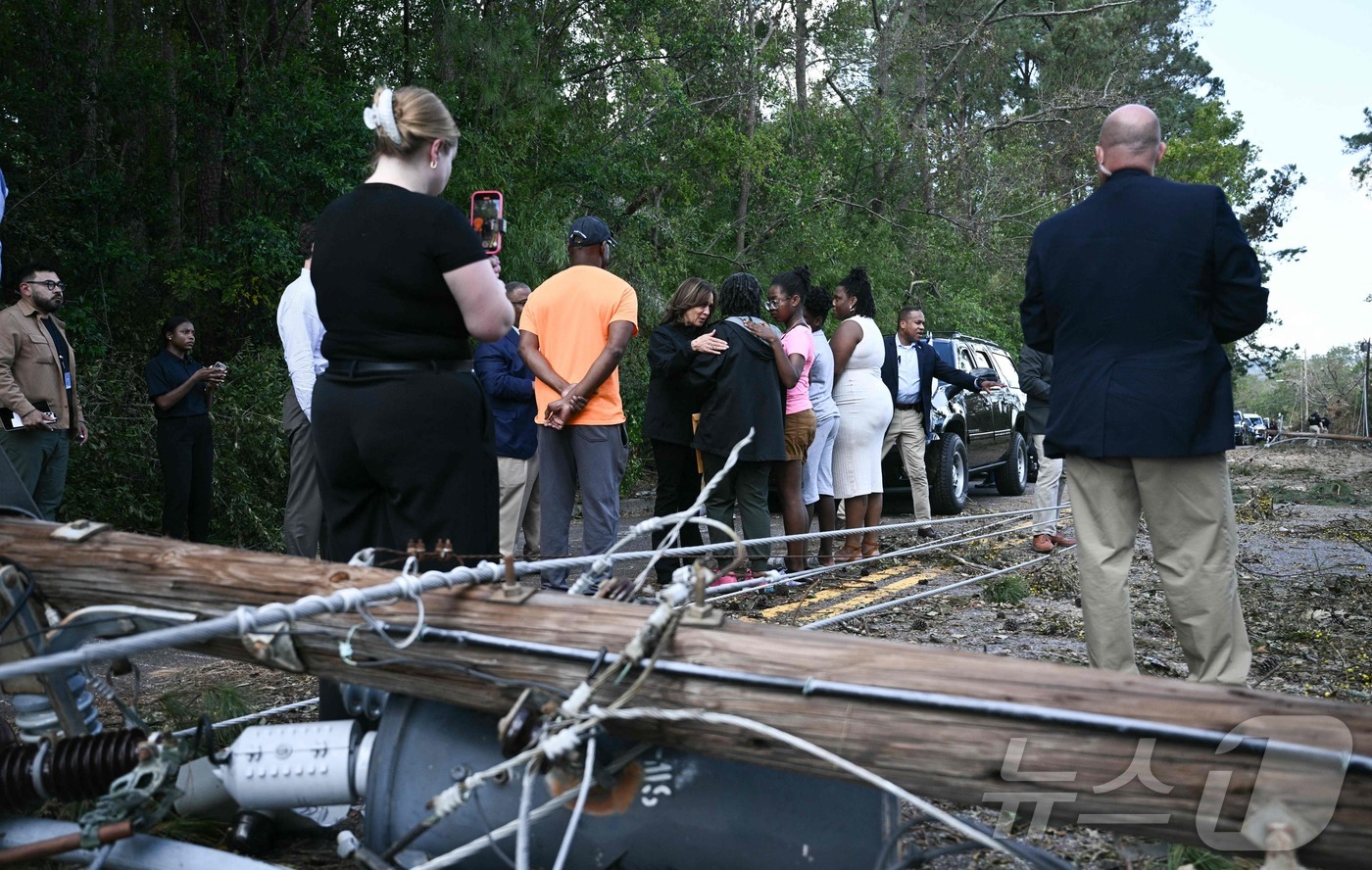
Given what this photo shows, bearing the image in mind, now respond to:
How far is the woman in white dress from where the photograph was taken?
25.4 feet

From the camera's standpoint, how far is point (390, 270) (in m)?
3.25

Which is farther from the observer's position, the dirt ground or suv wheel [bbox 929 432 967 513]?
suv wheel [bbox 929 432 967 513]

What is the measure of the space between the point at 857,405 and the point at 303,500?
142 inches

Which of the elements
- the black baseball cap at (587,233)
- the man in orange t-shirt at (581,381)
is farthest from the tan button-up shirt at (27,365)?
the black baseball cap at (587,233)

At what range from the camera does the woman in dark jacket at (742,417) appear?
636cm

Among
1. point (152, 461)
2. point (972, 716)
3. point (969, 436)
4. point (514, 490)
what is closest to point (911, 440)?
point (969, 436)

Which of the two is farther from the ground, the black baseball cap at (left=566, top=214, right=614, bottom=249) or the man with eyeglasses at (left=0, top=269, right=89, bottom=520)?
the black baseball cap at (left=566, top=214, right=614, bottom=249)

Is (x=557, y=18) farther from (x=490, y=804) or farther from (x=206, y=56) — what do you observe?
(x=490, y=804)

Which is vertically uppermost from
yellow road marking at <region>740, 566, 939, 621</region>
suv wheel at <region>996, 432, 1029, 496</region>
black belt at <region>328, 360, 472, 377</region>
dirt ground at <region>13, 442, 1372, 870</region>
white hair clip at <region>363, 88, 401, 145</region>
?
white hair clip at <region>363, 88, 401, 145</region>

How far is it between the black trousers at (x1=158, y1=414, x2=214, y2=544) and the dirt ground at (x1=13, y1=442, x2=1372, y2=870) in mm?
2551

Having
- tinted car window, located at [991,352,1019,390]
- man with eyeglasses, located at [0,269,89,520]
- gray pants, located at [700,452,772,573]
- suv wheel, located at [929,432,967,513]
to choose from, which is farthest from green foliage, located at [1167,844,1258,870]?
tinted car window, located at [991,352,1019,390]

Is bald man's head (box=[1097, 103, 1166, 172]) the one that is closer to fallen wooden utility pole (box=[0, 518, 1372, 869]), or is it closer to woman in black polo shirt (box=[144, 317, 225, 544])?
fallen wooden utility pole (box=[0, 518, 1372, 869])

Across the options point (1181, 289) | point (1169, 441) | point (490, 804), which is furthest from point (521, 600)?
point (1181, 289)

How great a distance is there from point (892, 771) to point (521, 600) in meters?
0.89
